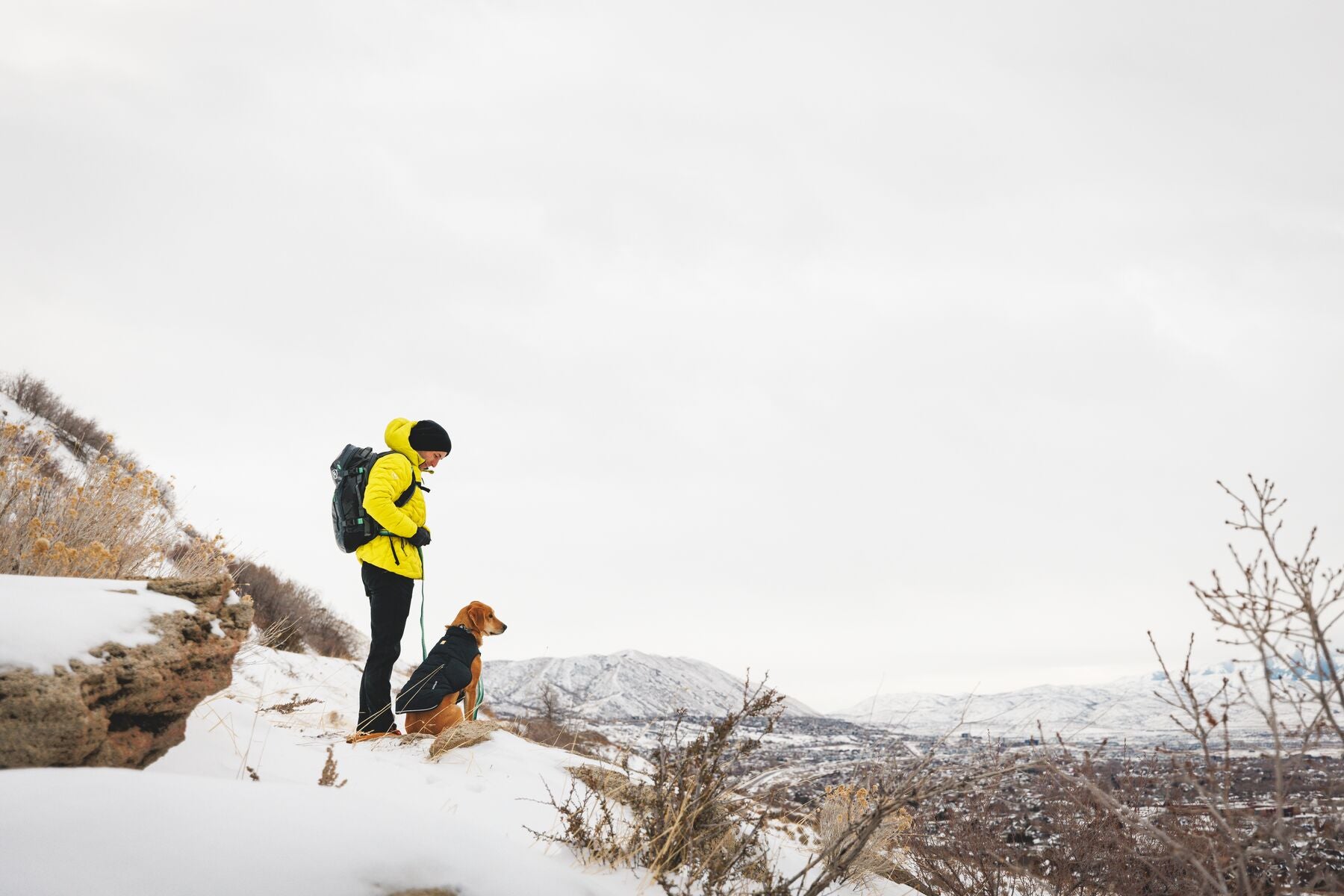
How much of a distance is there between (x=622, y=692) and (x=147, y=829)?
31709 millimetres

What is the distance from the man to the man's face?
17 centimetres

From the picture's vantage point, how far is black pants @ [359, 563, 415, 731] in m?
4.54

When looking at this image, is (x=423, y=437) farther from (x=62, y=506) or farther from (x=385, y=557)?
(x=62, y=506)

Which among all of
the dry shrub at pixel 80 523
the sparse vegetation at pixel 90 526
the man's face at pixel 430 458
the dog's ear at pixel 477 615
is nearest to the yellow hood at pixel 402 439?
the man's face at pixel 430 458

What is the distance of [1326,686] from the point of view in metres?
1.88

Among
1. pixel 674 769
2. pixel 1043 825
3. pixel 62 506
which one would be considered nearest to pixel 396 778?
pixel 674 769

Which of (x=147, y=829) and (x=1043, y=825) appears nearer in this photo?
(x=147, y=829)

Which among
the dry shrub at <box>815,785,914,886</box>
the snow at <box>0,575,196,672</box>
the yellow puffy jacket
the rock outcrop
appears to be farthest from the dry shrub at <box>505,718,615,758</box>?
the snow at <box>0,575,196,672</box>

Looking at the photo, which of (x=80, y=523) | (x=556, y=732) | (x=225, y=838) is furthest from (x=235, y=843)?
(x=556, y=732)

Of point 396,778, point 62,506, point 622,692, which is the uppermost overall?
point 62,506

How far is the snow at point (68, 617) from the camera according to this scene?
1.96 meters

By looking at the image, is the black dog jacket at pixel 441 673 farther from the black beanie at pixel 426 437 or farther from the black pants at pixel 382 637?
the black beanie at pixel 426 437

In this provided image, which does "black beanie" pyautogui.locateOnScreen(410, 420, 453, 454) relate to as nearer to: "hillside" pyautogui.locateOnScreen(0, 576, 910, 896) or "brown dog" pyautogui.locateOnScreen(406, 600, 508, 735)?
"brown dog" pyautogui.locateOnScreen(406, 600, 508, 735)

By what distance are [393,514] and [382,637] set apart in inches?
31.6
